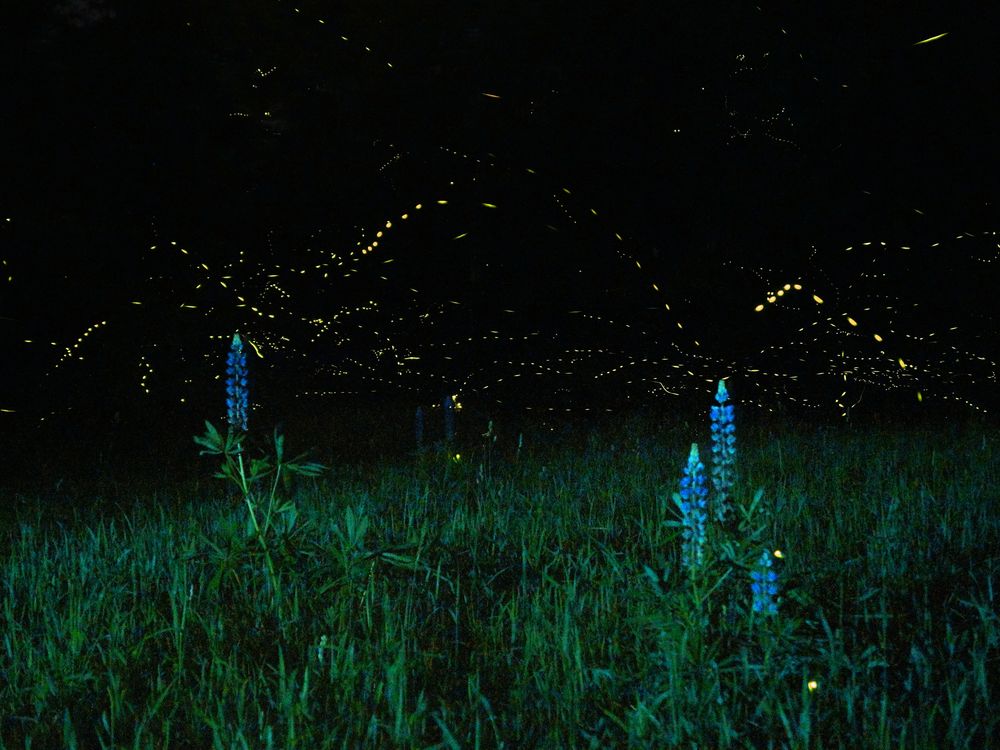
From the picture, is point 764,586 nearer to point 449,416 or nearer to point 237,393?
point 237,393

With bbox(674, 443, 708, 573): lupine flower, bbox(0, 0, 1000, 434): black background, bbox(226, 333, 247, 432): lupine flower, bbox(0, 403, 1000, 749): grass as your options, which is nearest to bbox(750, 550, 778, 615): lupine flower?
bbox(0, 403, 1000, 749): grass

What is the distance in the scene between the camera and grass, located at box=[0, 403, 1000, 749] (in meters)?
2.67

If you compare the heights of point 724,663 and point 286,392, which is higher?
point 286,392

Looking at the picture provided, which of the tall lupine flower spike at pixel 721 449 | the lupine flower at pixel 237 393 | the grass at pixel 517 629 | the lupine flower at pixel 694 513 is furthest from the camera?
the lupine flower at pixel 237 393

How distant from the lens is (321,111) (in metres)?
8.52

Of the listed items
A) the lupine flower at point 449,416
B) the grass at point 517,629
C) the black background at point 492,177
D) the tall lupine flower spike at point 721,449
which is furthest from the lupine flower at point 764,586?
the lupine flower at point 449,416

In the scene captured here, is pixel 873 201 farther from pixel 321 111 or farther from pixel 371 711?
pixel 371 711

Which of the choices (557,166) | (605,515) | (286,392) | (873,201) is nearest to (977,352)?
(873,201)

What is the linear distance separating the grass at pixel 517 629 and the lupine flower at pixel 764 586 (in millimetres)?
61

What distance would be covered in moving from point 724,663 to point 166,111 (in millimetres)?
7840

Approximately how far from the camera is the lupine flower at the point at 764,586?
309cm

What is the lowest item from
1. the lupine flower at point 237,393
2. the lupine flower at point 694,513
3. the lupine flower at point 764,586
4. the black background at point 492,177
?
the lupine flower at point 764,586

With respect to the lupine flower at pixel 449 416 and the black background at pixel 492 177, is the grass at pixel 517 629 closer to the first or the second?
the lupine flower at pixel 449 416

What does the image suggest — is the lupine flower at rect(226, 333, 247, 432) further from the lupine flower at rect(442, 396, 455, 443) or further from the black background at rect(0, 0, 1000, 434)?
the lupine flower at rect(442, 396, 455, 443)
